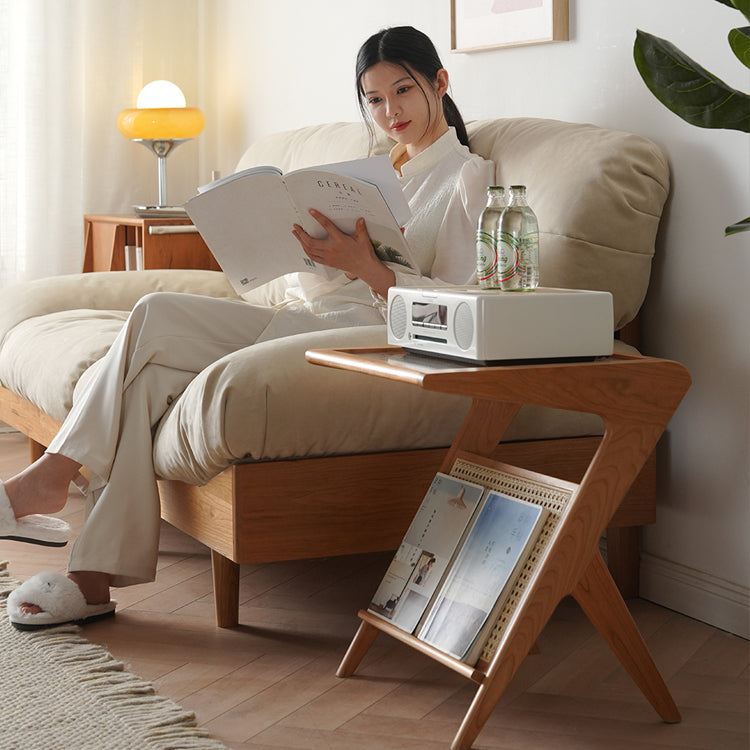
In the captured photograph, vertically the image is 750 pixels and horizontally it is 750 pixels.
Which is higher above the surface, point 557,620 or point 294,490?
point 294,490

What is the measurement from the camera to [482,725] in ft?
4.96

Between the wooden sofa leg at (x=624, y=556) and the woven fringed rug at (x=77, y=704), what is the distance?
0.90m

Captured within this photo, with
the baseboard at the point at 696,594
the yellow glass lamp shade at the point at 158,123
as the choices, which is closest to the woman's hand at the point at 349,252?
the baseboard at the point at 696,594

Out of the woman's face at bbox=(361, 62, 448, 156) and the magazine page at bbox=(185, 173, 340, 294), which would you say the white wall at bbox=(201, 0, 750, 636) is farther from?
the magazine page at bbox=(185, 173, 340, 294)

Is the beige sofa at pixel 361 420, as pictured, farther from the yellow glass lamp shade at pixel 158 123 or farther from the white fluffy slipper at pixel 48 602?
the yellow glass lamp shade at pixel 158 123

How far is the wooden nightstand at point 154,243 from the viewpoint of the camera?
3.29 metres

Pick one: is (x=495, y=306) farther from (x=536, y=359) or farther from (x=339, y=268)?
Result: (x=339, y=268)

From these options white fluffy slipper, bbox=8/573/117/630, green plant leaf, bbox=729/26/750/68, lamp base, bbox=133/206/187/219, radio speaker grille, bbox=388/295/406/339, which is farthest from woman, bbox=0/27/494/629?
lamp base, bbox=133/206/187/219

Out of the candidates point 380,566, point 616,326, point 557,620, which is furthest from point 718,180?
point 380,566

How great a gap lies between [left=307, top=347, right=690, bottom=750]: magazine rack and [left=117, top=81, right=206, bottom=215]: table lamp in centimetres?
224

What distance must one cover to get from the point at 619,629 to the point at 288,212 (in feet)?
2.89

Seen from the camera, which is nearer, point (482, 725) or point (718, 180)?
point (482, 725)

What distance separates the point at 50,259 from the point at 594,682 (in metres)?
2.62

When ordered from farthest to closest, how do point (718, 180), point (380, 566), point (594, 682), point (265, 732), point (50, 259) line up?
point (50, 259), point (380, 566), point (718, 180), point (594, 682), point (265, 732)
